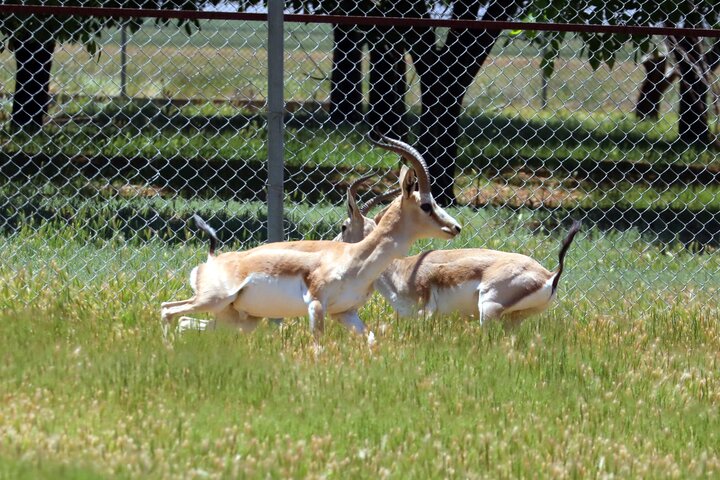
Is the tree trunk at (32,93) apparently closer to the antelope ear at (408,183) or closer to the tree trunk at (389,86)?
the tree trunk at (389,86)

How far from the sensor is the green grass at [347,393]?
4.62 metres

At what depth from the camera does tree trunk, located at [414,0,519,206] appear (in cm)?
1173

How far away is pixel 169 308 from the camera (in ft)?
22.4

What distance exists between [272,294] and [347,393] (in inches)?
46.9

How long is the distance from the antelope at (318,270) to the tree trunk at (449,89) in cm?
467

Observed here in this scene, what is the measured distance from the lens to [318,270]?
258 inches

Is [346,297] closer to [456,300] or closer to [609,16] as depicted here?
[456,300]

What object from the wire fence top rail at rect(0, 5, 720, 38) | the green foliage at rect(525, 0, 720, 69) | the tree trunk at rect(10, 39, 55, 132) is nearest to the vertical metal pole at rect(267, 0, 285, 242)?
the wire fence top rail at rect(0, 5, 720, 38)

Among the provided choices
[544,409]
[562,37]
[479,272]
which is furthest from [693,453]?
[562,37]

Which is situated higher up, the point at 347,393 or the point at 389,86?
the point at 389,86

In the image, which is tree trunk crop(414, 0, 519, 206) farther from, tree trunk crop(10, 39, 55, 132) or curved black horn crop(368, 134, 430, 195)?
tree trunk crop(10, 39, 55, 132)

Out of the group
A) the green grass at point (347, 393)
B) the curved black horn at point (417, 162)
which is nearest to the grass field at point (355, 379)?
the green grass at point (347, 393)

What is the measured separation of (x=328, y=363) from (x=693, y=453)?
1870mm

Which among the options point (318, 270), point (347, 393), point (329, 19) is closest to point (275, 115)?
point (329, 19)
